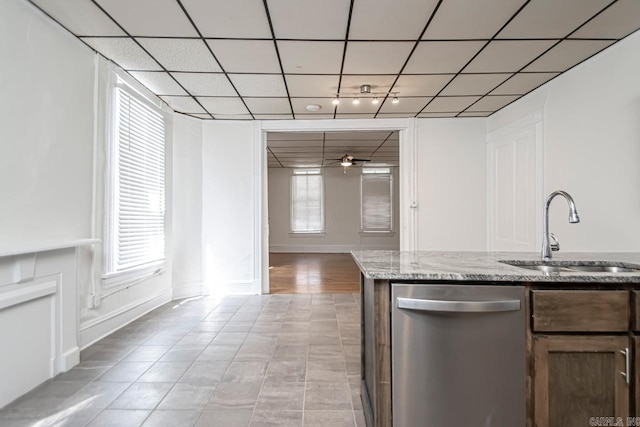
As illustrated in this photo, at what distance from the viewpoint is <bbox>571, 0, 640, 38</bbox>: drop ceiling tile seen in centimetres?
211

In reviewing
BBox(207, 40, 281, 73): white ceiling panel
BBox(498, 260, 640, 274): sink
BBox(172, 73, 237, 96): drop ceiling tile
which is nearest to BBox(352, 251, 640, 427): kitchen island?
BBox(498, 260, 640, 274): sink

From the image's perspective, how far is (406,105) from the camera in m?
Result: 4.04

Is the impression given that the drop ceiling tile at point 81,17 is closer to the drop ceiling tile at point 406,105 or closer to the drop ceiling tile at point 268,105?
the drop ceiling tile at point 268,105

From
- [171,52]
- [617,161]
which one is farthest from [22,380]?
[617,161]

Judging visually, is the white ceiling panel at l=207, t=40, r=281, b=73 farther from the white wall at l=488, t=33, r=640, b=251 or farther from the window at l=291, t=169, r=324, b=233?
the window at l=291, t=169, r=324, b=233

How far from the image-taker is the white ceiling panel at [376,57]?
Answer: 261 cm

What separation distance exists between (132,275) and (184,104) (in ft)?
7.28

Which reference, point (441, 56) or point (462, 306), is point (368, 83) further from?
point (462, 306)

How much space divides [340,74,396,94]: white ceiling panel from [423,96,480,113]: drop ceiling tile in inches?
32.9

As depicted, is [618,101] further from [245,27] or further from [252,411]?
[252,411]

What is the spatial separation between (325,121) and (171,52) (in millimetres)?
2349

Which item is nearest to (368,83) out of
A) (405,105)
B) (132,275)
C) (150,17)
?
(405,105)

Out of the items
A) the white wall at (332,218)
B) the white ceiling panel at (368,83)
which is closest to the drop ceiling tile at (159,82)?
the white ceiling panel at (368,83)

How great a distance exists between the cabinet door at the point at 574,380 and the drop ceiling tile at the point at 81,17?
11.0 ft
